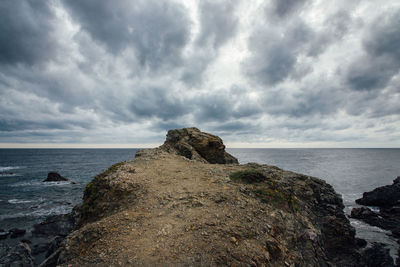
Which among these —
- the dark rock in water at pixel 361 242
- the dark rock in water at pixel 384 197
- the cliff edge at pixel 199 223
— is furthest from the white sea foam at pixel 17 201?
the dark rock in water at pixel 384 197

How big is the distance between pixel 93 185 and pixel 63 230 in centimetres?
1827

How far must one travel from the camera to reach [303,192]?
16719mm

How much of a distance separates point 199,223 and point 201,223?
0.09 metres

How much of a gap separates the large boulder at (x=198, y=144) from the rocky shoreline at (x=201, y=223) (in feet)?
27.8

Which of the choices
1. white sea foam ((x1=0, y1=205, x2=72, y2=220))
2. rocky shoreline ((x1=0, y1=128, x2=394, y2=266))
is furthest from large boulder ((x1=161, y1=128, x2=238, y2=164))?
white sea foam ((x1=0, y1=205, x2=72, y2=220))

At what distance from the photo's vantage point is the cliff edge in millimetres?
7227

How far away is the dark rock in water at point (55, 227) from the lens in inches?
959

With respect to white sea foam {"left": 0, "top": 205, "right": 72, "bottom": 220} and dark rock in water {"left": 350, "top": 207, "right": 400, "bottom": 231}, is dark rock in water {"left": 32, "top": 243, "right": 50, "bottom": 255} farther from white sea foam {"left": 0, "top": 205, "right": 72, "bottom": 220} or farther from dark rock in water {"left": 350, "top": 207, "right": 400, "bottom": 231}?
dark rock in water {"left": 350, "top": 207, "right": 400, "bottom": 231}

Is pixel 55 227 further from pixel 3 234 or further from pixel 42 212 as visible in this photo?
pixel 42 212

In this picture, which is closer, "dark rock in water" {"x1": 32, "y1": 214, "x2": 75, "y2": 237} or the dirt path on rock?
the dirt path on rock

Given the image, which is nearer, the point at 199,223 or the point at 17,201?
the point at 199,223

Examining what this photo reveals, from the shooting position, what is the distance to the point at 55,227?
83.4 ft

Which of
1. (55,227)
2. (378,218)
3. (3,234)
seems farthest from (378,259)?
(3,234)

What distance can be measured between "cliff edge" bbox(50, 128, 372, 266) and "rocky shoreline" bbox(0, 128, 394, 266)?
41mm
